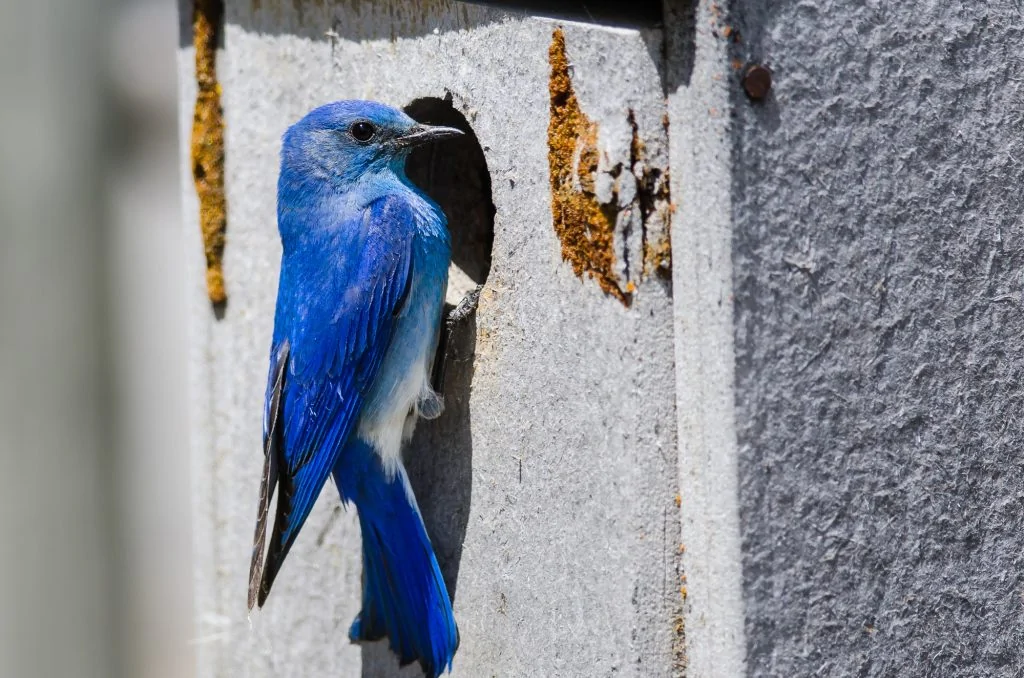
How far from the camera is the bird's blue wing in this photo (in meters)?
2.18

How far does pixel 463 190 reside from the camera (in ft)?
8.57

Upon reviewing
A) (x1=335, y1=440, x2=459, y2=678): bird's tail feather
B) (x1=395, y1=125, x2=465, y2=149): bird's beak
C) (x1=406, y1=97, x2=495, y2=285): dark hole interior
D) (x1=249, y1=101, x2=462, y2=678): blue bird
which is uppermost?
(x1=395, y1=125, x2=465, y2=149): bird's beak

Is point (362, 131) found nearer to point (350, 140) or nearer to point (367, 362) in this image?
point (350, 140)

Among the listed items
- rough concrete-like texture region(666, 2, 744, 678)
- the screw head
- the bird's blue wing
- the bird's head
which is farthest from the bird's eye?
the screw head

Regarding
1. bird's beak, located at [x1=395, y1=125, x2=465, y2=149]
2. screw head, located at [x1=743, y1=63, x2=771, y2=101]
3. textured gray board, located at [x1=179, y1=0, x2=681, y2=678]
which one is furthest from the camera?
bird's beak, located at [x1=395, y1=125, x2=465, y2=149]

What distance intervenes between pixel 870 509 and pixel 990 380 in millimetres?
262

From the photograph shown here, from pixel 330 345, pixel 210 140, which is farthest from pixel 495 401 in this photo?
pixel 210 140

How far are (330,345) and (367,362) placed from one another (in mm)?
65

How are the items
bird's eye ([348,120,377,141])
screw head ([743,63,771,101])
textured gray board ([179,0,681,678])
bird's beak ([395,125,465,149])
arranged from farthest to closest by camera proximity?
bird's eye ([348,120,377,141]) → bird's beak ([395,125,465,149]) → textured gray board ([179,0,681,678]) → screw head ([743,63,771,101])

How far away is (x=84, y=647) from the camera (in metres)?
4.05

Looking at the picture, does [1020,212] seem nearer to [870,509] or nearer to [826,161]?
[826,161]

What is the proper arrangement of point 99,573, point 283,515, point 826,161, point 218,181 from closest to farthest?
point 826,161
point 283,515
point 218,181
point 99,573

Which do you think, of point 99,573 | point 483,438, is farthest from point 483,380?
point 99,573

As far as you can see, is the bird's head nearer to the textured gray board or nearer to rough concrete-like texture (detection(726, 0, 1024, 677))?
the textured gray board
